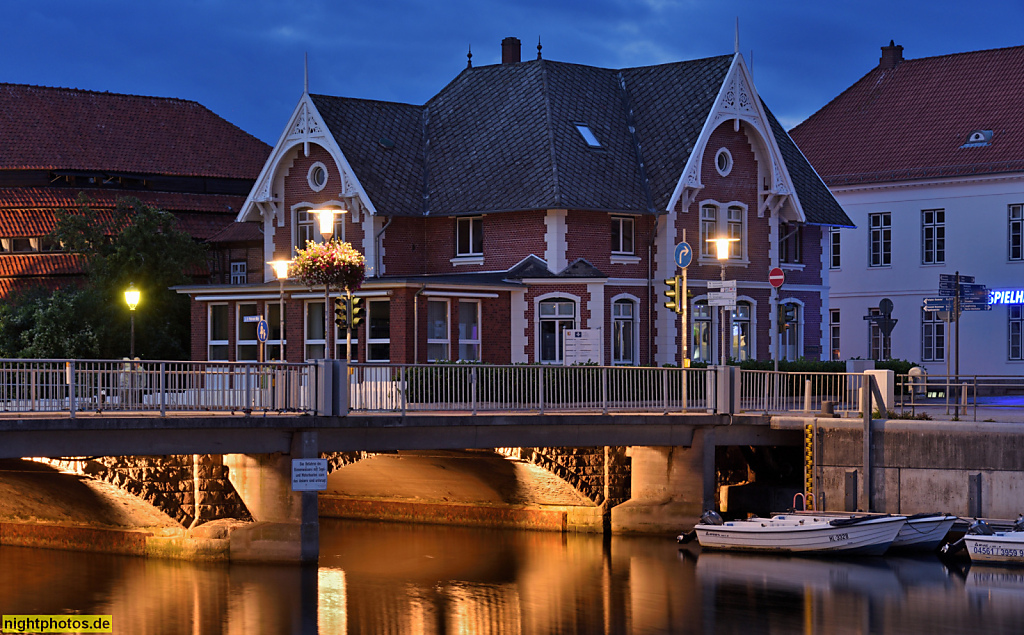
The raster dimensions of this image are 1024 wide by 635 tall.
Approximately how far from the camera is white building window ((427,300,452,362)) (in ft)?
135

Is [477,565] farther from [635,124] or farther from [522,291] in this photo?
[635,124]

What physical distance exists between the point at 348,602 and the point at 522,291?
1813 cm

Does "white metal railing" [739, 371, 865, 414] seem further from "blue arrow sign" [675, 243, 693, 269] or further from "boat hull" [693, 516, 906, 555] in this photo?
"boat hull" [693, 516, 906, 555]

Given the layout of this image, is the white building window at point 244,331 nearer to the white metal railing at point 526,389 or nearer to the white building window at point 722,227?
the white metal railing at point 526,389

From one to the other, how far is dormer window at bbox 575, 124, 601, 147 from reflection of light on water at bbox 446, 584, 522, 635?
68.1ft

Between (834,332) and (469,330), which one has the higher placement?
(469,330)

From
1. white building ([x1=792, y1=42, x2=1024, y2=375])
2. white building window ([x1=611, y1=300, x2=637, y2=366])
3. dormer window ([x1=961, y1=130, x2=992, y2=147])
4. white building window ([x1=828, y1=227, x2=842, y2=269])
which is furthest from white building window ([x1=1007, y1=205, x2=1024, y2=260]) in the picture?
white building window ([x1=611, y1=300, x2=637, y2=366])

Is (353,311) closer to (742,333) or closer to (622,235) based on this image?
(622,235)

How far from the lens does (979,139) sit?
2169 inches

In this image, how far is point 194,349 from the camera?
148 ft

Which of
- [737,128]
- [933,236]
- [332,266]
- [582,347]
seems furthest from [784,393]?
[933,236]

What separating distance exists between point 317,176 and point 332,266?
14321 mm

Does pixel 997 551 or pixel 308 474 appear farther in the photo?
pixel 997 551

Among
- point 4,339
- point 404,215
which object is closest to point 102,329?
point 4,339
